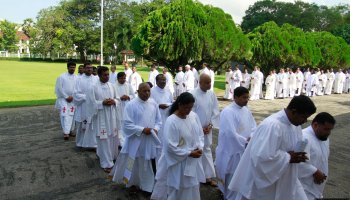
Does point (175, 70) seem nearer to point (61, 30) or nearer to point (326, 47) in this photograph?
point (326, 47)

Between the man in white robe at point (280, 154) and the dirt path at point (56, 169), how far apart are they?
2.13m

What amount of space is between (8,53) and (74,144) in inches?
3623

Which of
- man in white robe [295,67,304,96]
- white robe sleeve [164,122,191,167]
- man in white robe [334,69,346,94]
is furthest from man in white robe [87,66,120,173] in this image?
man in white robe [334,69,346,94]

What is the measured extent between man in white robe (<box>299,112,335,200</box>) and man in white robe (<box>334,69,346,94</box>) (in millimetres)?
27261

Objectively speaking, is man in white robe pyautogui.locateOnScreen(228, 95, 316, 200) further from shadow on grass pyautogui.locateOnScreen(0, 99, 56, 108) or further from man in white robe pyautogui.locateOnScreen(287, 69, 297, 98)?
man in white robe pyautogui.locateOnScreen(287, 69, 297, 98)

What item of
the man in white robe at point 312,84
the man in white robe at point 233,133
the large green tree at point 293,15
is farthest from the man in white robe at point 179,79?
the large green tree at point 293,15

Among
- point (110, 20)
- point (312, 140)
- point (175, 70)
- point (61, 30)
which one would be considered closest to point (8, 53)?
point (61, 30)

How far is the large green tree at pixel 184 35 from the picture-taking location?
17750 millimetres

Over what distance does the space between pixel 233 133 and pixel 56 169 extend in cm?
389

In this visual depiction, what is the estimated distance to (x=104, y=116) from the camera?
24.0 feet

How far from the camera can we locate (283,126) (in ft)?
12.1

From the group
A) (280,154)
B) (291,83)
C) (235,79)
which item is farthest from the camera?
(291,83)

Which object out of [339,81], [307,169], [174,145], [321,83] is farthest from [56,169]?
[339,81]

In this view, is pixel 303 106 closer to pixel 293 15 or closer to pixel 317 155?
pixel 317 155
